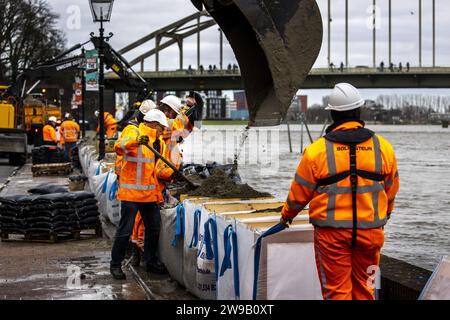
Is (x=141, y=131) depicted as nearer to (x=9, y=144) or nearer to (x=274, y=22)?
(x=274, y=22)

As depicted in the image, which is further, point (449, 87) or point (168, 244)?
point (449, 87)

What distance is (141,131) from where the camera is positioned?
29.4 ft

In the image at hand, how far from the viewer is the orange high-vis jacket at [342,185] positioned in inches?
209

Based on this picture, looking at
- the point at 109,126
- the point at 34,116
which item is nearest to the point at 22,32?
the point at 34,116

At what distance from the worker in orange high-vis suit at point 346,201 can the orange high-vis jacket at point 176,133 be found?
4.59m

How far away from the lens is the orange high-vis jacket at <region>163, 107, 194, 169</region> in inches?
393

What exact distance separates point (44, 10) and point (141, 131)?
240ft

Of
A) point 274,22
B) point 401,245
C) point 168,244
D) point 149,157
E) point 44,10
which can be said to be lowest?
point 401,245

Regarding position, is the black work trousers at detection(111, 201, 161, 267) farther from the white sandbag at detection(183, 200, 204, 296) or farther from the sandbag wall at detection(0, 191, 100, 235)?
the sandbag wall at detection(0, 191, 100, 235)

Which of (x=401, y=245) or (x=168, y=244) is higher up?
(x=168, y=244)

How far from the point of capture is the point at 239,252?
6484 mm

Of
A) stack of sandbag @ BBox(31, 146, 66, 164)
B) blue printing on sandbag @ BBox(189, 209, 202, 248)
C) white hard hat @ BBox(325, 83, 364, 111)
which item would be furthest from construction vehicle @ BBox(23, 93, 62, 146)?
white hard hat @ BBox(325, 83, 364, 111)

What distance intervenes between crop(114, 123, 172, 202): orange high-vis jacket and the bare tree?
6181 centimetres
